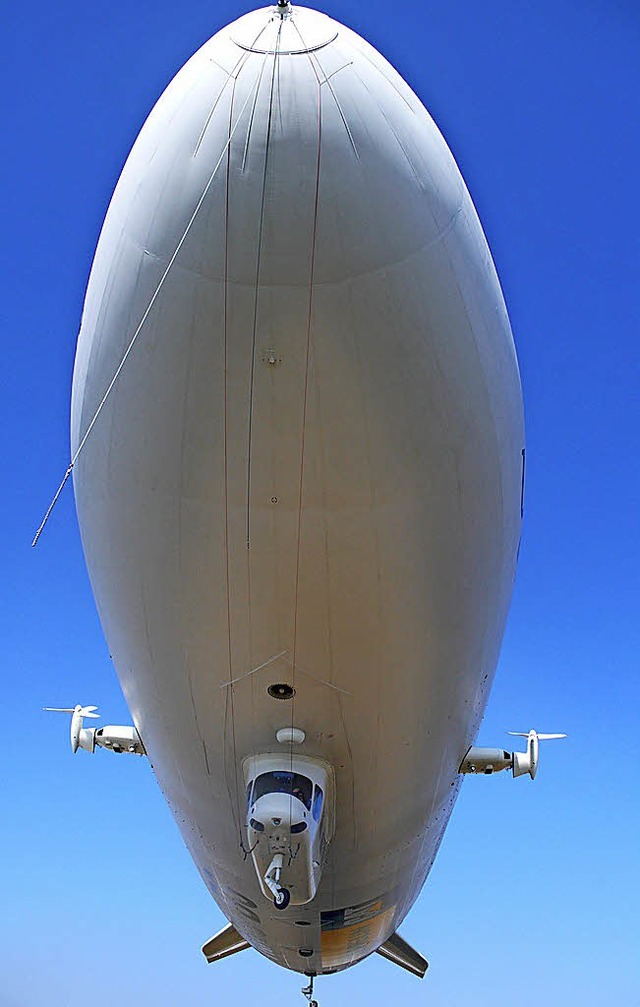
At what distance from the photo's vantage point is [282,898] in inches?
376

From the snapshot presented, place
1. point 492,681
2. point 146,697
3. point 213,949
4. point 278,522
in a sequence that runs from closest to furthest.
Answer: point 278,522, point 146,697, point 492,681, point 213,949

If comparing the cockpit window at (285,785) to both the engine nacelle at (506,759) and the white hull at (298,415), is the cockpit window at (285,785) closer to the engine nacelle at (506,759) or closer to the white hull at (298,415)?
the white hull at (298,415)

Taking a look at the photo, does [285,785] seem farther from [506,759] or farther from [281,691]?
[506,759]

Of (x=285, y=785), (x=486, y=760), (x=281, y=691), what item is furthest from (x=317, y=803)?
(x=486, y=760)

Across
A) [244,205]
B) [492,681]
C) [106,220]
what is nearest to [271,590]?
[244,205]

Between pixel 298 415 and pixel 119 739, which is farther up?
pixel 298 415

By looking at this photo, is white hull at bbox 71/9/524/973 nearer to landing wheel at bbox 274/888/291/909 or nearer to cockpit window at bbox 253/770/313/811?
cockpit window at bbox 253/770/313/811

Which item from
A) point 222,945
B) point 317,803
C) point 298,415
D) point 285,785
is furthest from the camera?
point 222,945

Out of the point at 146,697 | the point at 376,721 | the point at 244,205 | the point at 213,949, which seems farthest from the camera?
the point at 213,949

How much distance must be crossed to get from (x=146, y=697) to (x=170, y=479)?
3404mm

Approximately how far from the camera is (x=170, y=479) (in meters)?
8.12

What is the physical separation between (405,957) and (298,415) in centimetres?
1861

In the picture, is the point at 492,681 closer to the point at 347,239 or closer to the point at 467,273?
the point at 467,273

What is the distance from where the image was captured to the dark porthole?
909 cm
